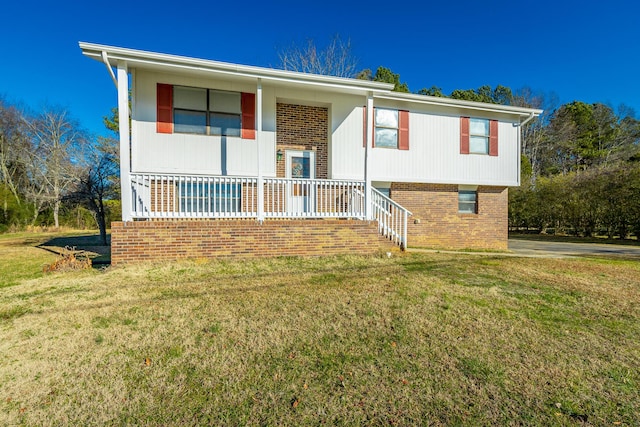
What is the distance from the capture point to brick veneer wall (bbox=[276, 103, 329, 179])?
8.84m

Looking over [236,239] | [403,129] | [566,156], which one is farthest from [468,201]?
[566,156]

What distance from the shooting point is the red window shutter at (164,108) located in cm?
754

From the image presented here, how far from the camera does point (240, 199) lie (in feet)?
25.3

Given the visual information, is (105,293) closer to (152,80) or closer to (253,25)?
(152,80)

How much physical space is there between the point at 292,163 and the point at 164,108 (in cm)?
351

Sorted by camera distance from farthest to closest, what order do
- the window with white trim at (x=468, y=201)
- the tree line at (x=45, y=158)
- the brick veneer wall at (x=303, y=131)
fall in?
the tree line at (x=45, y=158)
the window with white trim at (x=468, y=201)
the brick veneer wall at (x=303, y=131)

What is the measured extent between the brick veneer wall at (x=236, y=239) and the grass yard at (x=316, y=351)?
3.05 feet

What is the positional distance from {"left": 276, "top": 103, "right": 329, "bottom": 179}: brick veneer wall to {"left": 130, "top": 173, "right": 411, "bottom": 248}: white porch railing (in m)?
1.10

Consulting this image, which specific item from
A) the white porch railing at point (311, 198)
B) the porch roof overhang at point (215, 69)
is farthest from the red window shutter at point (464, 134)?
the white porch railing at point (311, 198)

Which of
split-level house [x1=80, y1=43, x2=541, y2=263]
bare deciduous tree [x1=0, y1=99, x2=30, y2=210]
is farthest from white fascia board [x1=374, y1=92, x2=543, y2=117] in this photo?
bare deciduous tree [x1=0, y1=99, x2=30, y2=210]

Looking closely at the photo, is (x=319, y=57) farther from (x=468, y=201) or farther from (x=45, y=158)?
(x=45, y=158)

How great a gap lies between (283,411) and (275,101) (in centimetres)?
776

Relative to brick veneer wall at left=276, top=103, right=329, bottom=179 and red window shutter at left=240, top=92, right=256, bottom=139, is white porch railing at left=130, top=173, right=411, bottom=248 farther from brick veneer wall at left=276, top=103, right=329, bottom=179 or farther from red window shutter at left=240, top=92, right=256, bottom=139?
red window shutter at left=240, top=92, right=256, bottom=139

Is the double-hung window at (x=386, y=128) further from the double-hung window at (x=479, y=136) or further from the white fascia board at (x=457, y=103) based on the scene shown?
the double-hung window at (x=479, y=136)
